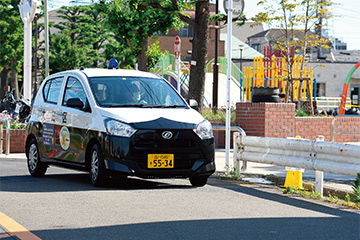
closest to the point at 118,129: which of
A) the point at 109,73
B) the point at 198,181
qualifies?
the point at 198,181

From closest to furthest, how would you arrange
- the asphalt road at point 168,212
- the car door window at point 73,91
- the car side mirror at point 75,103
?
the asphalt road at point 168,212, the car side mirror at point 75,103, the car door window at point 73,91

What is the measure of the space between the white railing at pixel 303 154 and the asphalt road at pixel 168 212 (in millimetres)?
507

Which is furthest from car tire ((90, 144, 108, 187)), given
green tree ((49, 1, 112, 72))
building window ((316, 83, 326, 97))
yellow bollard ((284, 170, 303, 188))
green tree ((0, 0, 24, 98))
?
building window ((316, 83, 326, 97))

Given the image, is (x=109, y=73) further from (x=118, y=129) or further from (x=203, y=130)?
(x=203, y=130)

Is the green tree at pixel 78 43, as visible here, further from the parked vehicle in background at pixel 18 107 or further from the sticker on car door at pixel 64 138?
the sticker on car door at pixel 64 138

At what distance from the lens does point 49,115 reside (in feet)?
36.4

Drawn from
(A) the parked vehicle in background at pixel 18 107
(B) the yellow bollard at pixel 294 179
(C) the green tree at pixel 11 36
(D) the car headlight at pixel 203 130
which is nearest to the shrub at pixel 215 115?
(A) the parked vehicle in background at pixel 18 107

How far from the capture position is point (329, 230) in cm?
635

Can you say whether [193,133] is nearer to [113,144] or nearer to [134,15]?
[113,144]

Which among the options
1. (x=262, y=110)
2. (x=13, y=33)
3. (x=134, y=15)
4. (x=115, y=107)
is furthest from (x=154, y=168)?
(x=13, y=33)

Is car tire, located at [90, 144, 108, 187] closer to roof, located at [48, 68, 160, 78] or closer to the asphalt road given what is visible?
the asphalt road

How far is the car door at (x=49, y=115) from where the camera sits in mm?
10867

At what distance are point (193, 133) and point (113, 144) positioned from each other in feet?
3.78

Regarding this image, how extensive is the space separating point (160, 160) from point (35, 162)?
3.15 metres
